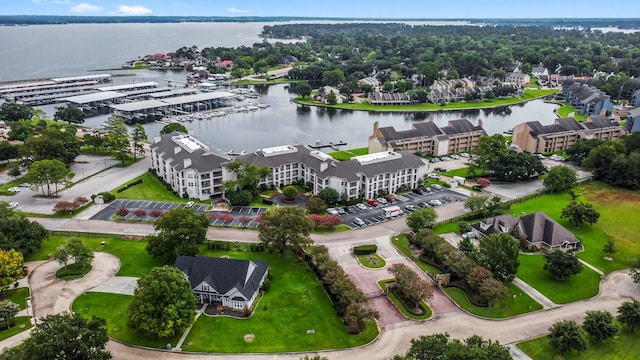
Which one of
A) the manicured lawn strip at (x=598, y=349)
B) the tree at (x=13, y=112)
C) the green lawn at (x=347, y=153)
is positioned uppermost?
the tree at (x=13, y=112)

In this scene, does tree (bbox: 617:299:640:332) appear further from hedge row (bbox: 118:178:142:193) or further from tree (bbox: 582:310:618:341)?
hedge row (bbox: 118:178:142:193)

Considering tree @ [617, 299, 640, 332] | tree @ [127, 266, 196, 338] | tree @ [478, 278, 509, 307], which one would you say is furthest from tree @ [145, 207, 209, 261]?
tree @ [617, 299, 640, 332]

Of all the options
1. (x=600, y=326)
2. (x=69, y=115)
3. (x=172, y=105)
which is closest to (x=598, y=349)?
(x=600, y=326)

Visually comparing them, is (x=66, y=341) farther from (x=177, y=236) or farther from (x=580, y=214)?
(x=580, y=214)

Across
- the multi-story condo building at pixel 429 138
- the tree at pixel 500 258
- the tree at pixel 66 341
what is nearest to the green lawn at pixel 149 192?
the tree at pixel 66 341

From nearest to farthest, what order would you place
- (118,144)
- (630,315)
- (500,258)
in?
(630,315) → (500,258) → (118,144)

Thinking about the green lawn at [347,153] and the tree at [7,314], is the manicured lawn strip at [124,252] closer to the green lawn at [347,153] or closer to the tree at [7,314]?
the tree at [7,314]

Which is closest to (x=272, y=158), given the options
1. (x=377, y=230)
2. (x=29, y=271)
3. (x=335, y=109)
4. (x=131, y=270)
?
(x=377, y=230)
